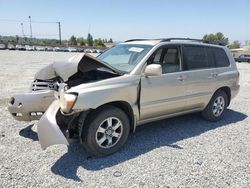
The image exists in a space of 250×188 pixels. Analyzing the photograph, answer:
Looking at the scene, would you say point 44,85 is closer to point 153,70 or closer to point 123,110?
point 123,110

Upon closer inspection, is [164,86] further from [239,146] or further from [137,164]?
[239,146]

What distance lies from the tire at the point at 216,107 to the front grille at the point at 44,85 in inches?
131

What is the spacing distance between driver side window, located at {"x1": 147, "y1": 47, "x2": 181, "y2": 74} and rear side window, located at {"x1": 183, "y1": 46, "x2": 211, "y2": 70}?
0.57 feet

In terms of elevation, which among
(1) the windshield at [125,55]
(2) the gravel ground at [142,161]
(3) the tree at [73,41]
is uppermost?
(3) the tree at [73,41]

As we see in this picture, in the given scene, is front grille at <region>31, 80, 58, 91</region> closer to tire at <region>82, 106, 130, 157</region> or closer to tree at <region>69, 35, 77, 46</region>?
tire at <region>82, 106, 130, 157</region>

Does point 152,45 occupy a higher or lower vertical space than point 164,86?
higher

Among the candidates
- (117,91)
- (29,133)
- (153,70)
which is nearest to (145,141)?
(117,91)

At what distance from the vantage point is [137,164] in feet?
11.2

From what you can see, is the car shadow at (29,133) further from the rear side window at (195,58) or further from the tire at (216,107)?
the tire at (216,107)

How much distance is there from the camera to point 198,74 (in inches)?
186

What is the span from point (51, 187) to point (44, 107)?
4.89 feet

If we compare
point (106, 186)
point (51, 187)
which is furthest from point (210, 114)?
point (51, 187)

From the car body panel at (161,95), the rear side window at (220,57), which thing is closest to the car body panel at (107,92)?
the car body panel at (161,95)

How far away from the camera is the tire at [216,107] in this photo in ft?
17.3
